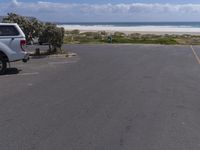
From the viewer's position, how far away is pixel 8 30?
56.3ft

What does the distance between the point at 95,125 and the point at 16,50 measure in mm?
9456

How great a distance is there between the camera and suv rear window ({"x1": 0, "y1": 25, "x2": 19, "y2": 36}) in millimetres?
17031

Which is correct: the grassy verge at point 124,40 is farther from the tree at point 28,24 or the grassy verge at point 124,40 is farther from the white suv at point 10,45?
the white suv at point 10,45

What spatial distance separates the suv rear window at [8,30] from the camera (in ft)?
55.9

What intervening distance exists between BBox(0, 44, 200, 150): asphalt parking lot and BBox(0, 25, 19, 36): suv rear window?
5.39 feet

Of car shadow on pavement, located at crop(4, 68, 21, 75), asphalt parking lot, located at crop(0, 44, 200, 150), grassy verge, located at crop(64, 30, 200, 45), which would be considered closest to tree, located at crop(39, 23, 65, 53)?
car shadow on pavement, located at crop(4, 68, 21, 75)

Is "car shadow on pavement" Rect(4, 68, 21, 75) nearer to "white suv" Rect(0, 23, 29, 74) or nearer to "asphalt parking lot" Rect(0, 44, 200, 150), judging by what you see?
"white suv" Rect(0, 23, 29, 74)

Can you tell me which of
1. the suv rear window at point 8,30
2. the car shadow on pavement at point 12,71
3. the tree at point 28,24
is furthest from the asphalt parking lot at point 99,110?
the tree at point 28,24

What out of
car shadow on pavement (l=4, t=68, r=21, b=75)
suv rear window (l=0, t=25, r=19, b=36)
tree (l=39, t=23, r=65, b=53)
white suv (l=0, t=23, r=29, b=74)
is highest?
suv rear window (l=0, t=25, r=19, b=36)

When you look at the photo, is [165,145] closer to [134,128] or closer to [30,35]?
[134,128]

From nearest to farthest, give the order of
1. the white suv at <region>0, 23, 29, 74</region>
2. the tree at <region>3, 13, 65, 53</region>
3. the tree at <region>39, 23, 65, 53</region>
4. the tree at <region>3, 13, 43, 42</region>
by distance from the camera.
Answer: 1. the white suv at <region>0, 23, 29, 74</region>
2. the tree at <region>3, 13, 43, 42</region>
3. the tree at <region>3, 13, 65, 53</region>
4. the tree at <region>39, 23, 65, 53</region>

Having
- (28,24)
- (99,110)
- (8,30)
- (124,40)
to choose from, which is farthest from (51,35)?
(124,40)

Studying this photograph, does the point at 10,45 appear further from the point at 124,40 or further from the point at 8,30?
the point at 124,40

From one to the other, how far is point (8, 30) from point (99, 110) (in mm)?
8483
